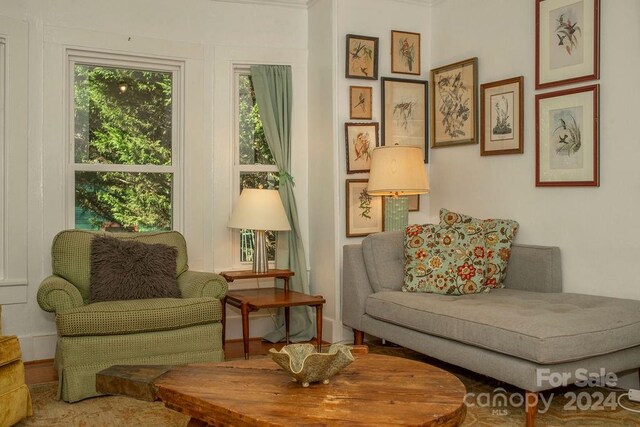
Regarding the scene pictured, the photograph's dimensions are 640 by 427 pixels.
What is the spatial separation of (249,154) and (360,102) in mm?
934

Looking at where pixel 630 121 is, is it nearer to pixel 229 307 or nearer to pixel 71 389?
pixel 229 307

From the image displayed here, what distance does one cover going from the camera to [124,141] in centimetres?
446

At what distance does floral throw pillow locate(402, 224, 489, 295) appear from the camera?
3.68m

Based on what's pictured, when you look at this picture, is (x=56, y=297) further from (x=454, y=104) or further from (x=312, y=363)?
(x=454, y=104)

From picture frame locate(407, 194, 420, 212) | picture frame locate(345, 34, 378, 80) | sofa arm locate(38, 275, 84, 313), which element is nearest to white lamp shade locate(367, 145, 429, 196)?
picture frame locate(407, 194, 420, 212)

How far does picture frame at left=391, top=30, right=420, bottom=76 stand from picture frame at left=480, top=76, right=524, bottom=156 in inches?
25.4

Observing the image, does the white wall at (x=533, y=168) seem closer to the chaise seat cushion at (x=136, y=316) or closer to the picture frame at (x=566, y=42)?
the picture frame at (x=566, y=42)

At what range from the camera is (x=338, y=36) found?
4504 millimetres

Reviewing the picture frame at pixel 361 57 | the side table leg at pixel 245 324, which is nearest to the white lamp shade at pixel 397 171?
the picture frame at pixel 361 57

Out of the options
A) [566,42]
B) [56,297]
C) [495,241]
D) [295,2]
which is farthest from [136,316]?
[566,42]

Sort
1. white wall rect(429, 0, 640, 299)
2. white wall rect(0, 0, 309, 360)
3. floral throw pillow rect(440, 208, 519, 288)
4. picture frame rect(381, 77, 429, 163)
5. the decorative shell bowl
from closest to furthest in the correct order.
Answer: the decorative shell bowl < white wall rect(429, 0, 640, 299) < floral throw pillow rect(440, 208, 519, 288) < white wall rect(0, 0, 309, 360) < picture frame rect(381, 77, 429, 163)

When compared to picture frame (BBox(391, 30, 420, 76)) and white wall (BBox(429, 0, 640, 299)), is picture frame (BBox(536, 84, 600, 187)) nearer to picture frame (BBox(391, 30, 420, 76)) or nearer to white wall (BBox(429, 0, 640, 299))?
white wall (BBox(429, 0, 640, 299))

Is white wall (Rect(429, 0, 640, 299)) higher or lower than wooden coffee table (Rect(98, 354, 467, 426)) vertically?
higher

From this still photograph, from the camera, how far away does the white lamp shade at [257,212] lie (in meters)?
4.24
